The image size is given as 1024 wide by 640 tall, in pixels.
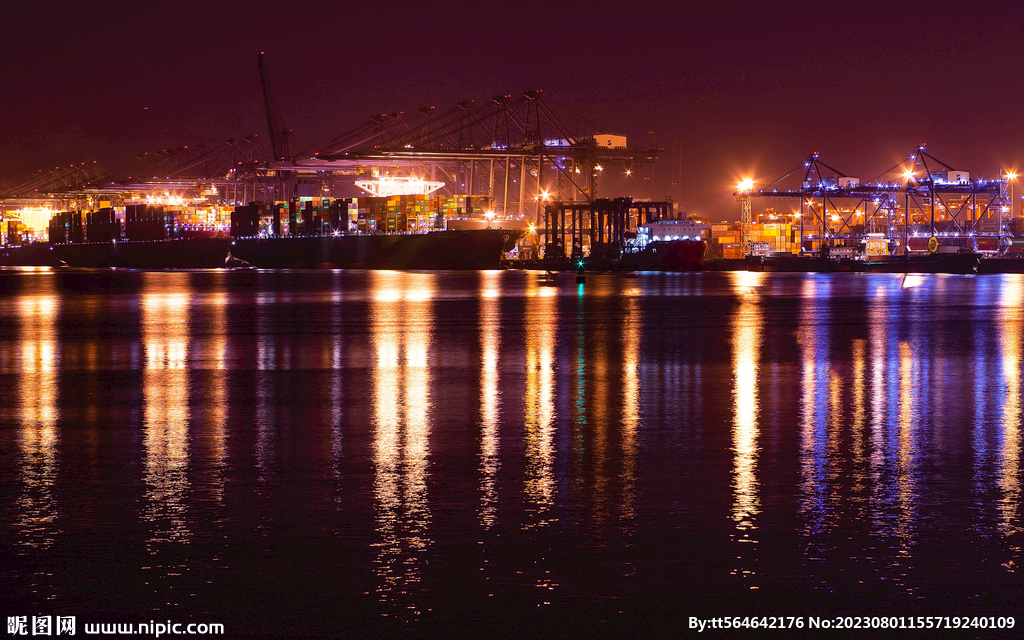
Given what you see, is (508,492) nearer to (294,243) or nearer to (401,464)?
(401,464)

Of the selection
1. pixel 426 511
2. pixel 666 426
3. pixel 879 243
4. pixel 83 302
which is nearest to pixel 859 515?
pixel 426 511

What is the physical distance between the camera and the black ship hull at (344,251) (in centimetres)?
13800

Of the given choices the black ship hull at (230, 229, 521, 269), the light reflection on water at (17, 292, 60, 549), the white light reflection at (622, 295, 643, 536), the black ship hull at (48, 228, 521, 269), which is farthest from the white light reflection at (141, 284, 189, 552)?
the black ship hull at (48, 228, 521, 269)

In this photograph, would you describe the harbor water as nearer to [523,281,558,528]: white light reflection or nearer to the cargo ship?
[523,281,558,528]: white light reflection

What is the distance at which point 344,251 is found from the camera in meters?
150

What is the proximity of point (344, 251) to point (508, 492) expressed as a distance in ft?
469

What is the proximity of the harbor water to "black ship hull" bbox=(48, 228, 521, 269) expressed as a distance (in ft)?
379

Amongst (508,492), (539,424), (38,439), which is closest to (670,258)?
(539,424)

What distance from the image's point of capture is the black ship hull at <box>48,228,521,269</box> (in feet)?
453

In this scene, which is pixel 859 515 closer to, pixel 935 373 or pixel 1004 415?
pixel 1004 415

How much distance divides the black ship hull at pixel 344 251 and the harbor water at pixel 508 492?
115586mm

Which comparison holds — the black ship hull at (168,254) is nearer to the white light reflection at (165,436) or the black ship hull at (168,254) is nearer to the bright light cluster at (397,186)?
the bright light cluster at (397,186)

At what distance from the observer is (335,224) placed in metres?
153

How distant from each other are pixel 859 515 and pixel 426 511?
3356mm
